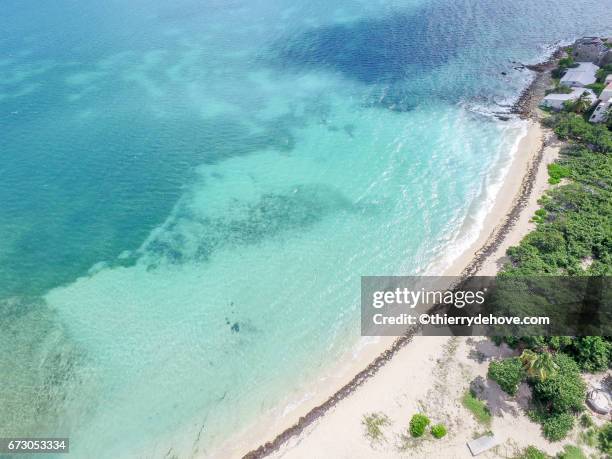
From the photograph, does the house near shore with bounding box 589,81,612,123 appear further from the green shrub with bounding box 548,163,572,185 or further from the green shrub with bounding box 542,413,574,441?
the green shrub with bounding box 542,413,574,441

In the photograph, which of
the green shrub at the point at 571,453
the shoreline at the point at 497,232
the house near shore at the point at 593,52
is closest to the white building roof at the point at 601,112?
the shoreline at the point at 497,232

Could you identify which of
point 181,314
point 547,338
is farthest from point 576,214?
point 181,314

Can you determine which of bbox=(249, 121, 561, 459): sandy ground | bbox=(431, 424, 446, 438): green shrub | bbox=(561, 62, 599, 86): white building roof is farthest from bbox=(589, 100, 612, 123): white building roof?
bbox=(431, 424, 446, 438): green shrub

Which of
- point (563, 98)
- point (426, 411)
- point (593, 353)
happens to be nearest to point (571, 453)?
point (593, 353)

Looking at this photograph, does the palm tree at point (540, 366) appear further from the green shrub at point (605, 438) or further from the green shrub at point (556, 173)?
the green shrub at point (556, 173)

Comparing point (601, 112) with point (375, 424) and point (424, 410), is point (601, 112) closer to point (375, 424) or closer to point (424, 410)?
point (424, 410)
